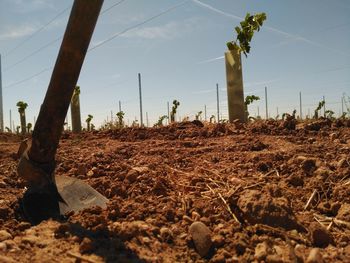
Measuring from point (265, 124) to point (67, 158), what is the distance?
2.49 m

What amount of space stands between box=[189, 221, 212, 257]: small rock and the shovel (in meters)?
0.66

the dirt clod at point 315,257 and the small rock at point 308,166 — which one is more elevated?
the small rock at point 308,166

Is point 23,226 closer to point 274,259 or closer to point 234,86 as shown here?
point 274,259

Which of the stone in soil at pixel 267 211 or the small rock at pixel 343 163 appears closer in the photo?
the stone in soil at pixel 267 211

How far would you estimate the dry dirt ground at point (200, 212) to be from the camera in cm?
171

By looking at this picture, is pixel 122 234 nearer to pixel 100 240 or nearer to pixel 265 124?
pixel 100 240

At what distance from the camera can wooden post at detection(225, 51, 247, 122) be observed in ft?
21.2

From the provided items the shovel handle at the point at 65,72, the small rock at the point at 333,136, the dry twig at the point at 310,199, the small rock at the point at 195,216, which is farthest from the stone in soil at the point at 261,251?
the small rock at the point at 333,136

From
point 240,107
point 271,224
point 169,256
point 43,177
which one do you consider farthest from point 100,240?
point 240,107

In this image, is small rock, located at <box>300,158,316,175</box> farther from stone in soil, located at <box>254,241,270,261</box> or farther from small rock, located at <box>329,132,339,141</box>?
small rock, located at <box>329,132,339,141</box>

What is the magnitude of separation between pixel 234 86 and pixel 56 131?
4.73 metres

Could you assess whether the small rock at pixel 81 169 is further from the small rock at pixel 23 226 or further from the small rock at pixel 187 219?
the small rock at pixel 187 219

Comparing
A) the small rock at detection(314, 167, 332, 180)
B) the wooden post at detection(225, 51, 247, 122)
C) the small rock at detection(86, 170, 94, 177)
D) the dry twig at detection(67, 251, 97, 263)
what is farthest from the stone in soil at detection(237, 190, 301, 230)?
the wooden post at detection(225, 51, 247, 122)

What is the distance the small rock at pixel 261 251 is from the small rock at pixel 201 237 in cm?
21
